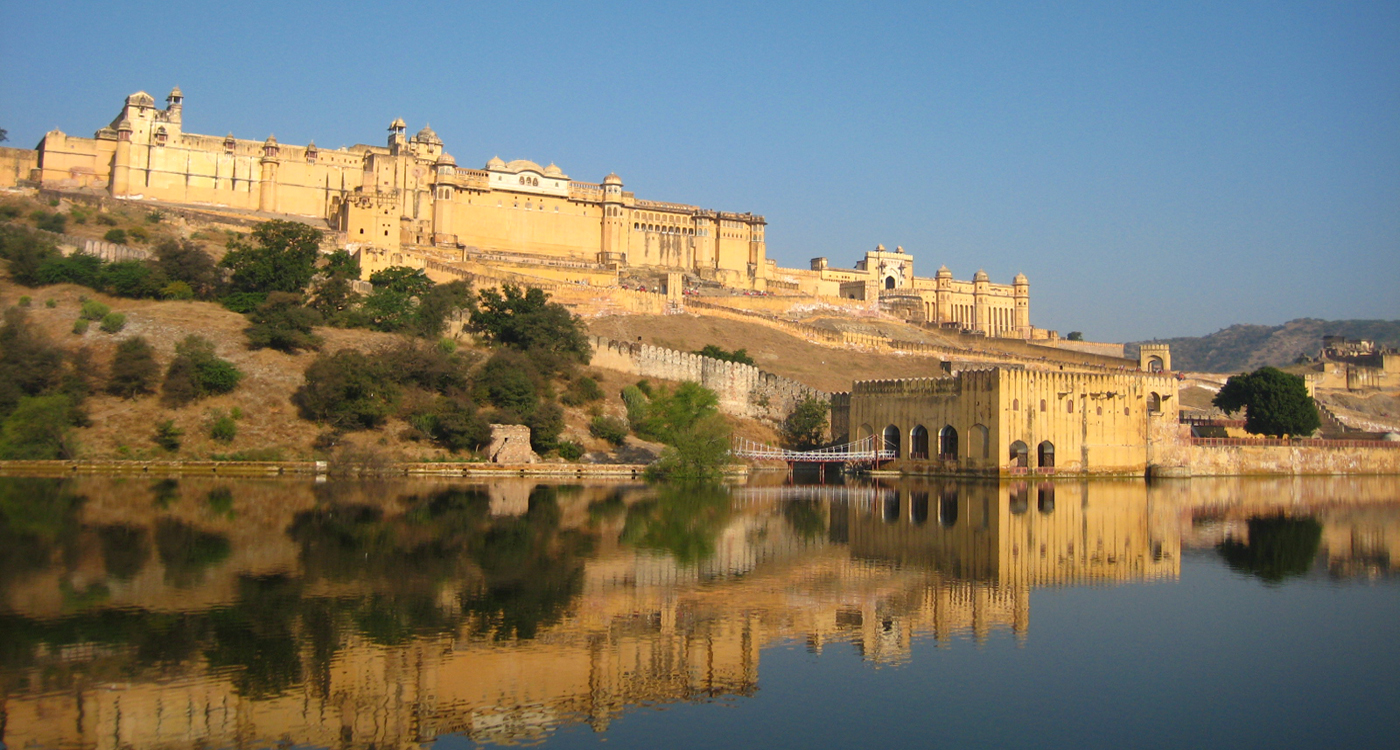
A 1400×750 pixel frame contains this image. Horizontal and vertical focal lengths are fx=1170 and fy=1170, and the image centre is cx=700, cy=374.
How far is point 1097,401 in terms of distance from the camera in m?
34.6

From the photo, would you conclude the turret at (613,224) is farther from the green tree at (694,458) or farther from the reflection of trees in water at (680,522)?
the reflection of trees in water at (680,522)

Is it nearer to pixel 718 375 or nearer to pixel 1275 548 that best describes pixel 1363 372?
pixel 718 375

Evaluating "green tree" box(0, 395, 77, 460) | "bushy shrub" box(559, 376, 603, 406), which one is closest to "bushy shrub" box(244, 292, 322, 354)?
"green tree" box(0, 395, 77, 460)

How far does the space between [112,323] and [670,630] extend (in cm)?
2884

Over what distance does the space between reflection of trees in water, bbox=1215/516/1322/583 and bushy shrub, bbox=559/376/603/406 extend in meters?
21.0

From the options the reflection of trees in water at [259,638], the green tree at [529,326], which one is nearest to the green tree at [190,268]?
the green tree at [529,326]

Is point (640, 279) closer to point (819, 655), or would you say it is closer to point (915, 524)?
point (915, 524)

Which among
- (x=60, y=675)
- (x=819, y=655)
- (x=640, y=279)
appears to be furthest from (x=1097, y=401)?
(x=640, y=279)

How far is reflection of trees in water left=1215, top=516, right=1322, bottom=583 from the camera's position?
707 inches

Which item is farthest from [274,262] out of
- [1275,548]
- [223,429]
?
[1275,548]

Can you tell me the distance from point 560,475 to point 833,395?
1391 centimetres

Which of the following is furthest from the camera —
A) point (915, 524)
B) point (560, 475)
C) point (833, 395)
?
point (833, 395)

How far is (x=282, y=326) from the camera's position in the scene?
36188 millimetres

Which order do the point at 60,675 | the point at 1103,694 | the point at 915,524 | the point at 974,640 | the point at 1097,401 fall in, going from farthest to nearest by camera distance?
the point at 1097,401, the point at 915,524, the point at 974,640, the point at 1103,694, the point at 60,675
